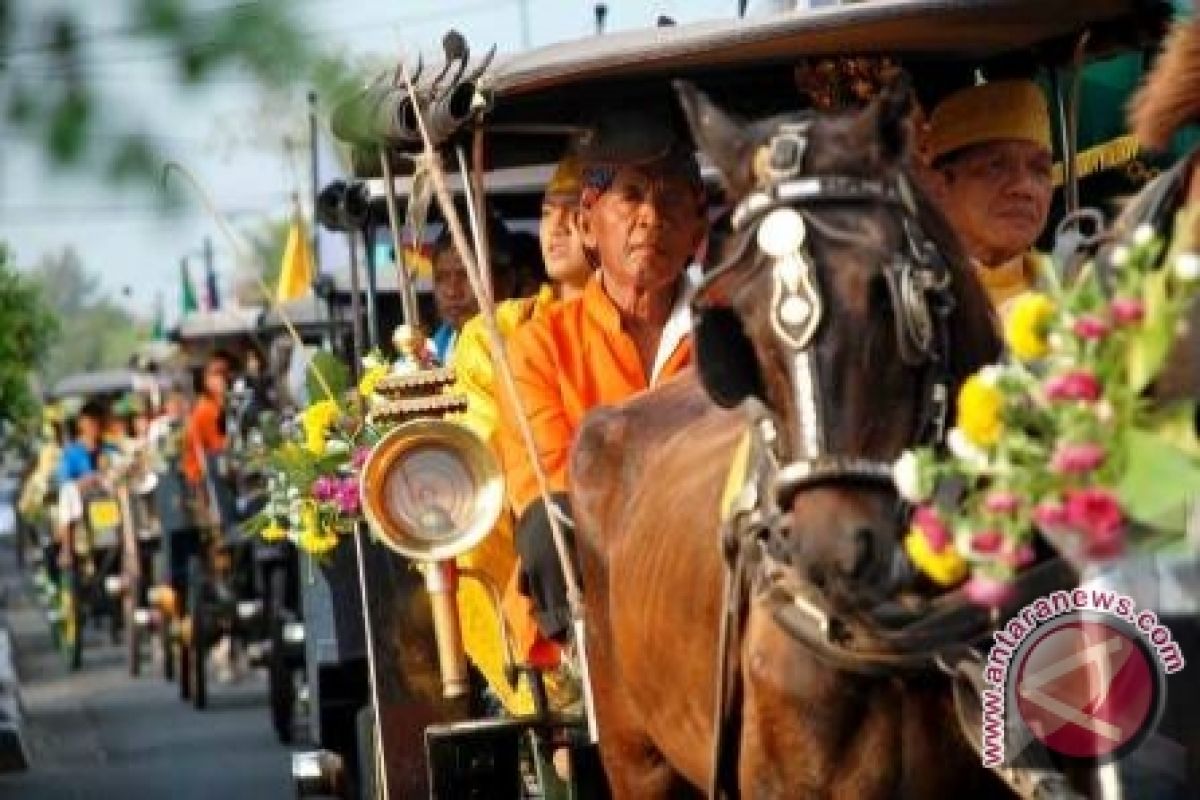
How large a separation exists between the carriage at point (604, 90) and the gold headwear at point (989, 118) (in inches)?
6.2

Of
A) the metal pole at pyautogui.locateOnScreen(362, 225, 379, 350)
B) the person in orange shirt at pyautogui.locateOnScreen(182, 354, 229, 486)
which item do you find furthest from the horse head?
the person in orange shirt at pyautogui.locateOnScreen(182, 354, 229, 486)

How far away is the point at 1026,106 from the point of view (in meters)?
7.46

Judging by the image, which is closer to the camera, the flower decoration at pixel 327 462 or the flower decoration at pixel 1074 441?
the flower decoration at pixel 1074 441

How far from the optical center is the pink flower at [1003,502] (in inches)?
191

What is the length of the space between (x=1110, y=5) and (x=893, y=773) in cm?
237

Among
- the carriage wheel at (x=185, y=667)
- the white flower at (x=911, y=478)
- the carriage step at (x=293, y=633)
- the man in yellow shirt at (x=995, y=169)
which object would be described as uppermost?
the man in yellow shirt at (x=995, y=169)

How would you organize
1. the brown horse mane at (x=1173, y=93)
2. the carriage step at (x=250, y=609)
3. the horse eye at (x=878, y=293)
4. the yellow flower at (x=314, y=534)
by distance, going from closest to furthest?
1. the brown horse mane at (x=1173, y=93)
2. the horse eye at (x=878, y=293)
3. the yellow flower at (x=314, y=534)
4. the carriage step at (x=250, y=609)

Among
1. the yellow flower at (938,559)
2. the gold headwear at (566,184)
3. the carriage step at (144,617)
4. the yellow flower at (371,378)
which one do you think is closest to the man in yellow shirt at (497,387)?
the gold headwear at (566,184)

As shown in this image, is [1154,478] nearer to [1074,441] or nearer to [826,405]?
[1074,441]

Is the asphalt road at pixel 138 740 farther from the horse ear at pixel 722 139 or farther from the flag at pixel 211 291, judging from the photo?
the horse ear at pixel 722 139

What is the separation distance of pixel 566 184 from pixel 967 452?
420 centimetres

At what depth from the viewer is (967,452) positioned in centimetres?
496

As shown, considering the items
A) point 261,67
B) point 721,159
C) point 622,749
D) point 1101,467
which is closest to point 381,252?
point 622,749

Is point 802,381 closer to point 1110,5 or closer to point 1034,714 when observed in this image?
point 1034,714
